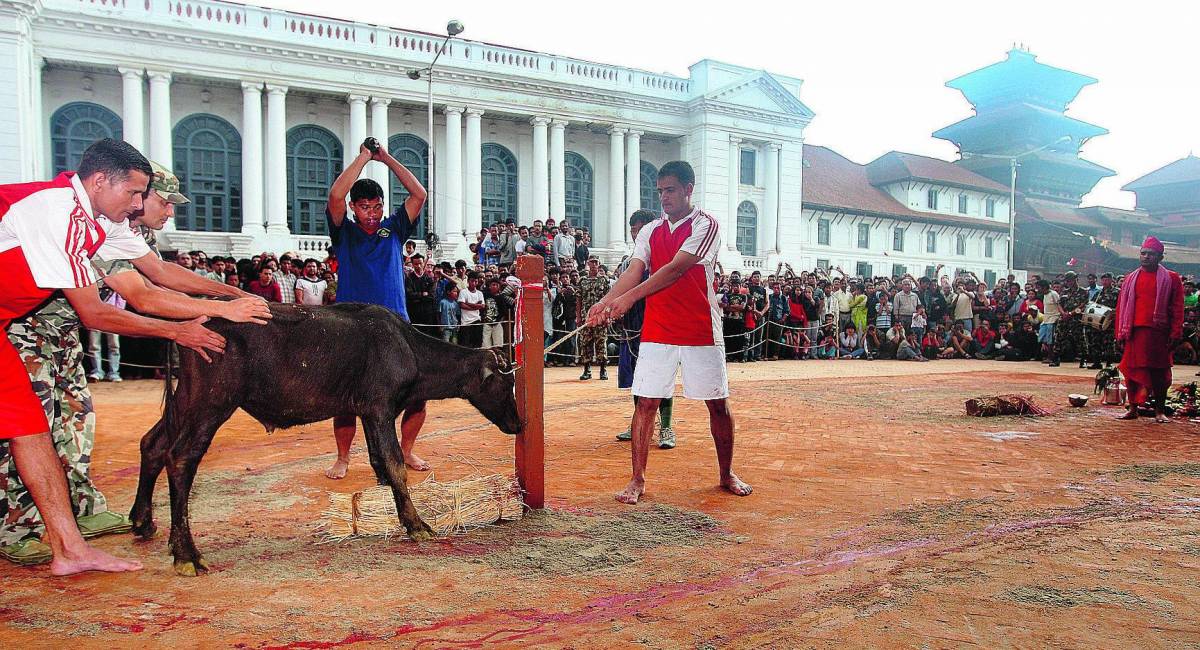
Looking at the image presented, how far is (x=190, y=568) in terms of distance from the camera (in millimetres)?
3455

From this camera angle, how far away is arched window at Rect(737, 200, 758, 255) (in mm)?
35906

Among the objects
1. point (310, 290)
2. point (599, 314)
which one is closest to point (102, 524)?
point (599, 314)

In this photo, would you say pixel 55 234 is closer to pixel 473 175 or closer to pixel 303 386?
pixel 303 386

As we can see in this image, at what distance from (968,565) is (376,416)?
3051 millimetres

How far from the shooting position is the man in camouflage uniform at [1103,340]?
1752 centimetres

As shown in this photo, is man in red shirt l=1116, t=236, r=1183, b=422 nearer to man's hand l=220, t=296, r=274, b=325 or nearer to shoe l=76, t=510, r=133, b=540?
man's hand l=220, t=296, r=274, b=325

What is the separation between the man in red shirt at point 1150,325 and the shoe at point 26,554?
10.2 m

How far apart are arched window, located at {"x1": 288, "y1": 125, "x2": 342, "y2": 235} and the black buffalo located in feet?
83.4

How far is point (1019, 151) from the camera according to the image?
5738 centimetres

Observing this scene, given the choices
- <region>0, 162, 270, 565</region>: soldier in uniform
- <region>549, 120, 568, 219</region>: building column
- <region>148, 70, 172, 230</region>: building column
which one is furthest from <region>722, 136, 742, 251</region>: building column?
<region>0, 162, 270, 565</region>: soldier in uniform

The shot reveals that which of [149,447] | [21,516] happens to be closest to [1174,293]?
[149,447]

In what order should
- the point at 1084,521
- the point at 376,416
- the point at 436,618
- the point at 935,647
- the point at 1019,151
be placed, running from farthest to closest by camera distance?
1. the point at 1019,151
2. the point at 1084,521
3. the point at 376,416
4. the point at 436,618
5. the point at 935,647

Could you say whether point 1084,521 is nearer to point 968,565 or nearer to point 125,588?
point 968,565

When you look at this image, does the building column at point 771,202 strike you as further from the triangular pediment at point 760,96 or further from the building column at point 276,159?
the building column at point 276,159
